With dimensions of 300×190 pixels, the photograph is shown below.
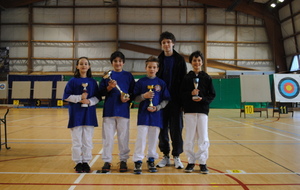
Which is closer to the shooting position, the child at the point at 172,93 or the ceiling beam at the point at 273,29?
the child at the point at 172,93

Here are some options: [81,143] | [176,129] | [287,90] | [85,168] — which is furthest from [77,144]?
[287,90]

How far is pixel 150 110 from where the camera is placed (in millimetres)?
2906

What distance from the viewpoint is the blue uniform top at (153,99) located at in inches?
118

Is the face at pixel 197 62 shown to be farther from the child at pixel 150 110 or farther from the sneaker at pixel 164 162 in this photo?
the sneaker at pixel 164 162

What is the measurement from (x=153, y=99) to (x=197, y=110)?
0.54 meters

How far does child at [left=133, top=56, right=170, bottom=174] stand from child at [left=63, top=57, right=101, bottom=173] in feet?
1.82

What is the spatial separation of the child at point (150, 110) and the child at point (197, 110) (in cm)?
28

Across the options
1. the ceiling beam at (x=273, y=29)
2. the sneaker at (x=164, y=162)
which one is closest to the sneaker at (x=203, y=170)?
the sneaker at (x=164, y=162)

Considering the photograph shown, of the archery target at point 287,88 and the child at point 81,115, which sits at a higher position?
the archery target at point 287,88

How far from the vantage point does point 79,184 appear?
252 cm

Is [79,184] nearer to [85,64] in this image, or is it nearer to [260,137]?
[85,64]

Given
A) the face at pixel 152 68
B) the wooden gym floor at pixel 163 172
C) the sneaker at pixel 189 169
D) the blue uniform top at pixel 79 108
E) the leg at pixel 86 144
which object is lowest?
the wooden gym floor at pixel 163 172

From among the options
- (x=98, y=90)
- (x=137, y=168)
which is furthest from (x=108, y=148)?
(x=98, y=90)

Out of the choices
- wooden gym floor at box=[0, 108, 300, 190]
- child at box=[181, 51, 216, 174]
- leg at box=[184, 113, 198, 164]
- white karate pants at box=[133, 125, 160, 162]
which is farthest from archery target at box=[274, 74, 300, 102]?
white karate pants at box=[133, 125, 160, 162]
